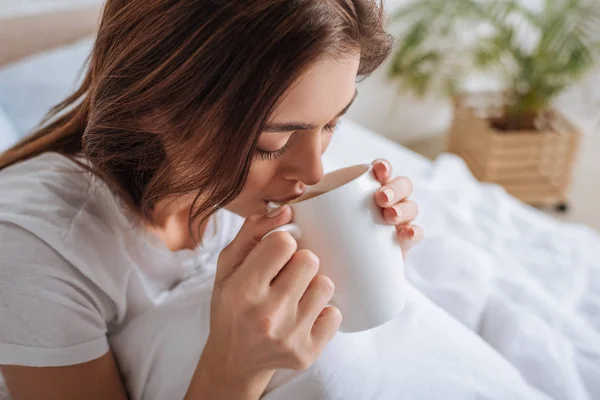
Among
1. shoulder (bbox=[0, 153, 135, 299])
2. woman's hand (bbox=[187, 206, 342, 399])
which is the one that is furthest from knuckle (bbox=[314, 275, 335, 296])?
shoulder (bbox=[0, 153, 135, 299])

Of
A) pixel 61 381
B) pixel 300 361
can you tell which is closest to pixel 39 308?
pixel 61 381

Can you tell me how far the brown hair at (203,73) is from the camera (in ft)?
1.88

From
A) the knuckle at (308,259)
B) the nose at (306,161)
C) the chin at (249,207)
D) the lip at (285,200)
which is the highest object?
the nose at (306,161)

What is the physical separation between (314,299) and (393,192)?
0.15m

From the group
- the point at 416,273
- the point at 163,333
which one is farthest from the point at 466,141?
the point at 163,333

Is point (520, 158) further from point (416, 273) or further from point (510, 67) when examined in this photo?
point (416, 273)

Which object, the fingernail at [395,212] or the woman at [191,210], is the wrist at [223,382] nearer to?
the woman at [191,210]

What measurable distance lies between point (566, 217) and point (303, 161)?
1.98m

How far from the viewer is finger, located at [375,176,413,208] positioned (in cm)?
63

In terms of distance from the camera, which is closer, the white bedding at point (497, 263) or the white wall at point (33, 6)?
the white bedding at point (497, 263)

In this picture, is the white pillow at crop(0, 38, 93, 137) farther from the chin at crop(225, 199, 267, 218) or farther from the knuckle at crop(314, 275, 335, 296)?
the knuckle at crop(314, 275, 335, 296)

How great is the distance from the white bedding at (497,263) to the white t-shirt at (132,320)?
15 centimetres

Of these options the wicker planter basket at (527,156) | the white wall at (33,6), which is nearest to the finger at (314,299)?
the white wall at (33,6)

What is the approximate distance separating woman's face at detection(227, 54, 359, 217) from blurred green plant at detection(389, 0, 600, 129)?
146cm
